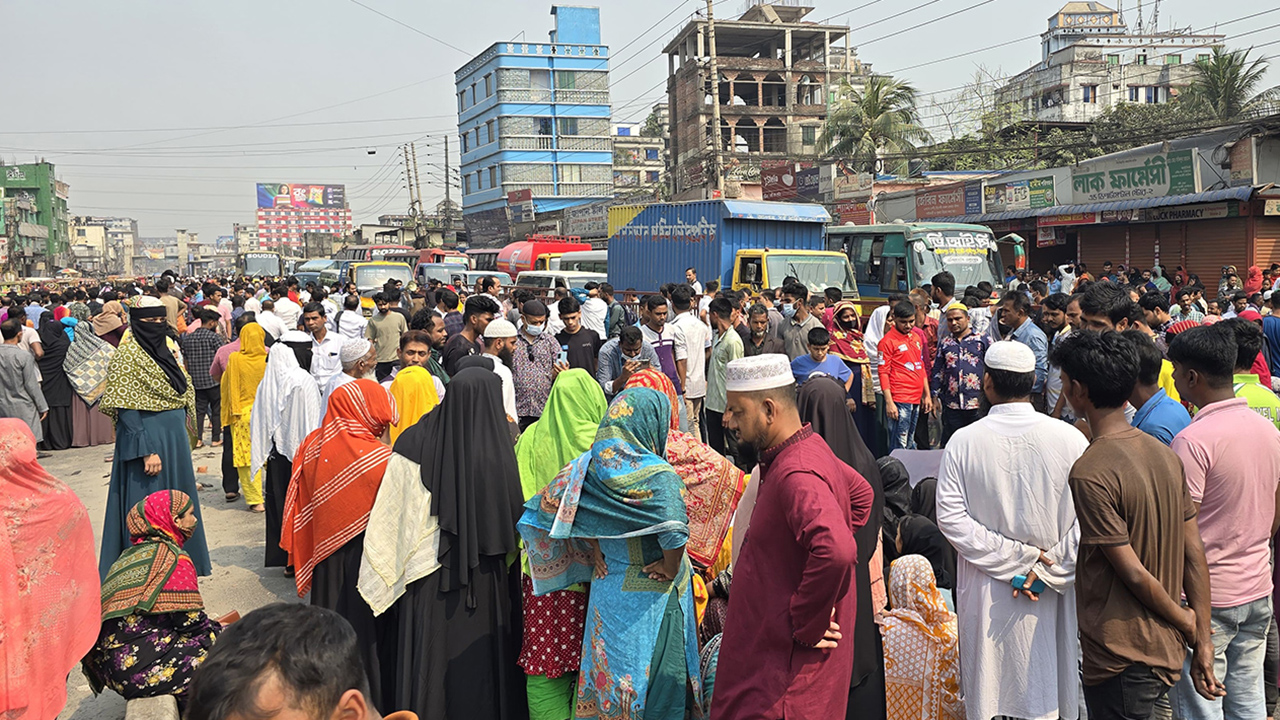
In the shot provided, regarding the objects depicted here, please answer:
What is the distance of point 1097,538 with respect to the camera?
2867mm

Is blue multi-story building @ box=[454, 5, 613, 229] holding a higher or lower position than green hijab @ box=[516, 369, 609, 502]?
higher

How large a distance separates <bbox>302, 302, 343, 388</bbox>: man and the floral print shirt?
205 inches

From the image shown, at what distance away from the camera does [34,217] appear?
3199 inches

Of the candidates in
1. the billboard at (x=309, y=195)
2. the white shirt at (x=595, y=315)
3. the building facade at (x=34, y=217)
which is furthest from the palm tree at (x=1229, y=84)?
the billboard at (x=309, y=195)

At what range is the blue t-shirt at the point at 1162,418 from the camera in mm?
3826

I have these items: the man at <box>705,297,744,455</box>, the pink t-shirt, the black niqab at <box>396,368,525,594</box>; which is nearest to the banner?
the man at <box>705,297,744,455</box>

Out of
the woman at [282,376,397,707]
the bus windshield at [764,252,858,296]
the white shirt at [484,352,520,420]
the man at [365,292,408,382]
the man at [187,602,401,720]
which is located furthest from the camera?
the bus windshield at [764,252,858,296]

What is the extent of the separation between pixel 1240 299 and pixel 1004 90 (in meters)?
66.0

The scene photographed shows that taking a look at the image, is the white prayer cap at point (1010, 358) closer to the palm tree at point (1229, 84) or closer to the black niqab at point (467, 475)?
the black niqab at point (467, 475)

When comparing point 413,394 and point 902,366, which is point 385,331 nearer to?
point 413,394

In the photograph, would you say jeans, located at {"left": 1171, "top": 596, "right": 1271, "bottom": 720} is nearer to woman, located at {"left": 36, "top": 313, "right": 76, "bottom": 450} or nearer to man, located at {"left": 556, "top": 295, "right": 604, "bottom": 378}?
man, located at {"left": 556, "top": 295, "right": 604, "bottom": 378}

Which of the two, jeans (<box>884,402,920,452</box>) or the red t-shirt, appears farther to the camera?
jeans (<box>884,402,920,452</box>)

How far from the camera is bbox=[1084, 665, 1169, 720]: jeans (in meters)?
2.94

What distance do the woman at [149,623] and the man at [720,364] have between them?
17.3 ft
